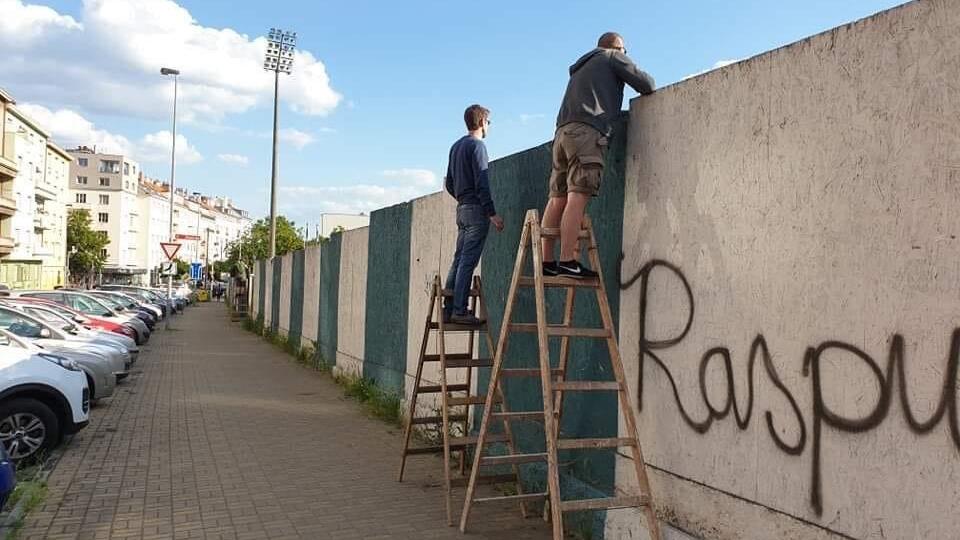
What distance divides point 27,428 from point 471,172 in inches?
193

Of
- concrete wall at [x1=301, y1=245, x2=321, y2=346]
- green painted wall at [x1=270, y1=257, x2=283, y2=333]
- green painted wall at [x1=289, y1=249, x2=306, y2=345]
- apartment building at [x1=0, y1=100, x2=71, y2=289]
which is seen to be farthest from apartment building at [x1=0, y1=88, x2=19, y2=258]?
concrete wall at [x1=301, y1=245, x2=321, y2=346]

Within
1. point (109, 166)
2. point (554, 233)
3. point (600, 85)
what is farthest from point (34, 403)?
point (109, 166)

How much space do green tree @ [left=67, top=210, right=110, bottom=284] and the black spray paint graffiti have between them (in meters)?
75.4

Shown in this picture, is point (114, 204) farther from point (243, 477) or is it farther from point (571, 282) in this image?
point (571, 282)

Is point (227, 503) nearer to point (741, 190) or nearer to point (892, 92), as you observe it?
point (741, 190)

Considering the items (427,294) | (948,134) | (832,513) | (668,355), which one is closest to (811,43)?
(948,134)

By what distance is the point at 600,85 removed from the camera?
15.2ft

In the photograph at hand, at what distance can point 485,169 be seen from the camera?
6.00 metres

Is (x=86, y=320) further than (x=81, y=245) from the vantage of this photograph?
No

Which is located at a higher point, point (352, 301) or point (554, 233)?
point (554, 233)

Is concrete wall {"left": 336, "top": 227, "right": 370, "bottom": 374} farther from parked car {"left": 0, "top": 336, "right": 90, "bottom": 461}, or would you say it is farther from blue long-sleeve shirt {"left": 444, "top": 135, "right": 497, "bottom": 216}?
blue long-sleeve shirt {"left": 444, "top": 135, "right": 497, "bottom": 216}

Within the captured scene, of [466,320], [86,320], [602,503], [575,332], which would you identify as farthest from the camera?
[86,320]

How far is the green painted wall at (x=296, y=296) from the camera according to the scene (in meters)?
19.0

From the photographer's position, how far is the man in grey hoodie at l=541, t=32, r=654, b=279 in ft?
15.2
